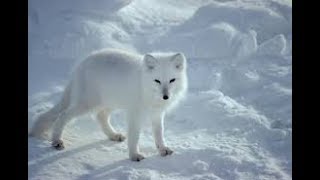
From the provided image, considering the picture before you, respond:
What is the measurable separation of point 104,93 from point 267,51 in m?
3.14

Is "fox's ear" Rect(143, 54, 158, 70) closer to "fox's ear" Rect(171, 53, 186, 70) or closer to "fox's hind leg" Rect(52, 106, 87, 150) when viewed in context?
"fox's ear" Rect(171, 53, 186, 70)

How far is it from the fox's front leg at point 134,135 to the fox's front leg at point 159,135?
178 mm

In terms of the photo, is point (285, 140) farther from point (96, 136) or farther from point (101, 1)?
point (101, 1)

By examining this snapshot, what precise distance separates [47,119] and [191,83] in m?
2.04

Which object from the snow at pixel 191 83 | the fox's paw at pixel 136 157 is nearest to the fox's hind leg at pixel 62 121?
the snow at pixel 191 83

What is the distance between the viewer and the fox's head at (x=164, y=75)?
3.84m

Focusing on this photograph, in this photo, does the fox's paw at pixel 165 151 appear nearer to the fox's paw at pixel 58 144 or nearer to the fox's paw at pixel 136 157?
the fox's paw at pixel 136 157

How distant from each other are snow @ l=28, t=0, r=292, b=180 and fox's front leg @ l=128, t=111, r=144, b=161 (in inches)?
3.5

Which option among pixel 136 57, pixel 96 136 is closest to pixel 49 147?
pixel 96 136

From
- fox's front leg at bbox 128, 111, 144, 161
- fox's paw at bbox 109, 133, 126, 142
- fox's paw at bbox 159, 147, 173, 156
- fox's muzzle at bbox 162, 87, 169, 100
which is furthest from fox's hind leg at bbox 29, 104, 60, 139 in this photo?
fox's muzzle at bbox 162, 87, 169, 100

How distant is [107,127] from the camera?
4492 millimetres

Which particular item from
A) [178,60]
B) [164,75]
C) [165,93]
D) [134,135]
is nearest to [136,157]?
[134,135]

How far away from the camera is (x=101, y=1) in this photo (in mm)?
7602

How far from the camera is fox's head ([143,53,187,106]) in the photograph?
3836mm
